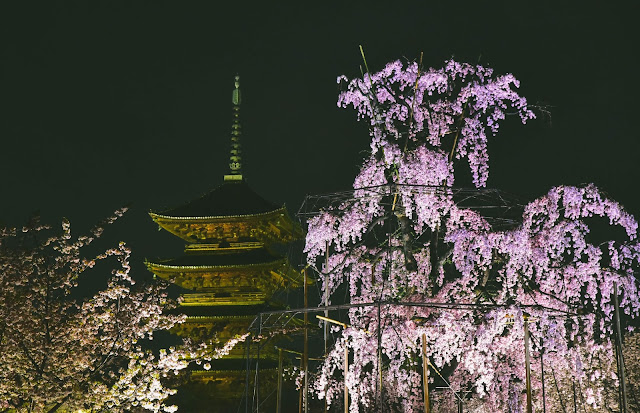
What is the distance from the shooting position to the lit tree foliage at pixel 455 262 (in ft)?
44.7

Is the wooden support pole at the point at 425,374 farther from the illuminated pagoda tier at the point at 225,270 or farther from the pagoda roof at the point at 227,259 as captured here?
the pagoda roof at the point at 227,259

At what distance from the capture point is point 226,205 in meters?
27.0

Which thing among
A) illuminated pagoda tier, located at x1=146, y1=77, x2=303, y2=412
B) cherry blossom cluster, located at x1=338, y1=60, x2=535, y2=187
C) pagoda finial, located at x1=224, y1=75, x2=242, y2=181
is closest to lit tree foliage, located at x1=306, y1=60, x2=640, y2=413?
cherry blossom cluster, located at x1=338, y1=60, x2=535, y2=187

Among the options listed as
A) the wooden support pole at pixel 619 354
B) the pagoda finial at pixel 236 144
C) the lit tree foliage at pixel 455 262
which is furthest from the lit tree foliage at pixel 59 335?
the pagoda finial at pixel 236 144

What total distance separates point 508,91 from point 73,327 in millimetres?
9440

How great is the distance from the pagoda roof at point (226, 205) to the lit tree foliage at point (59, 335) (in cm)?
1093

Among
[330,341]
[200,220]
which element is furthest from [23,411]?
[200,220]

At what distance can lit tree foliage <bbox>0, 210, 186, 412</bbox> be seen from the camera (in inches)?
519

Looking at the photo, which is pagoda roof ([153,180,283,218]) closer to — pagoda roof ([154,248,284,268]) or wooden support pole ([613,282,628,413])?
pagoda roof ([154,248,284,268])

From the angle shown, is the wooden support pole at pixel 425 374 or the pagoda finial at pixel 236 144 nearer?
the wooden support pole at pixel 425 374

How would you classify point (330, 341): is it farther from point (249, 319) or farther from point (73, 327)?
point (249, 319)

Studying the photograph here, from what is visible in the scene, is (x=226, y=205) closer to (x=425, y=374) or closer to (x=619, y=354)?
(x=425, y=374)

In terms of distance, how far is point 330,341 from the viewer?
56.3ft

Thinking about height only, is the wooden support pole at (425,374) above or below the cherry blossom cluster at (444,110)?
below
